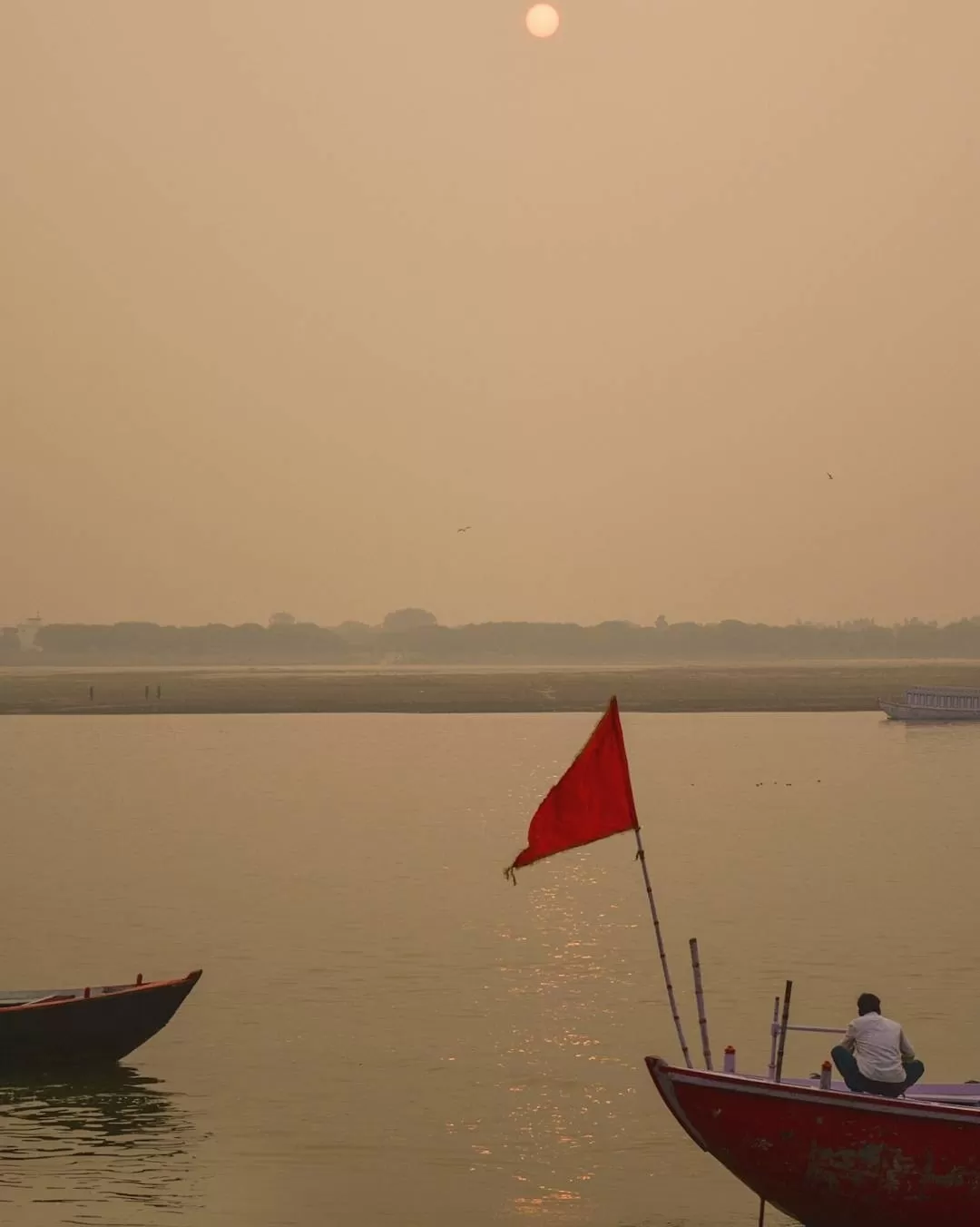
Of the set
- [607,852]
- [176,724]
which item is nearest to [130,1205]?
[607,852]

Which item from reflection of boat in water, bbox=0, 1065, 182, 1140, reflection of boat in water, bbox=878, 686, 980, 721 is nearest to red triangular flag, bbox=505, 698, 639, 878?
reflection of boat in water, bbox=0, 1065, 182, 1140

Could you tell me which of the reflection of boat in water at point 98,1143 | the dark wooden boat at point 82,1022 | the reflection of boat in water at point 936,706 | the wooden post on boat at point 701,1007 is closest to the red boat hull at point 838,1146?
the wooden post on boat at point 701,1007

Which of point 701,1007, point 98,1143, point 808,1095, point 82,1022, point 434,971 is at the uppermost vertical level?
point 701,1007

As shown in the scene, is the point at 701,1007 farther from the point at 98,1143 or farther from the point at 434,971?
the point at 434,971

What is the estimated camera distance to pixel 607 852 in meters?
64.1

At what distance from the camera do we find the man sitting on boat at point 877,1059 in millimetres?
19922

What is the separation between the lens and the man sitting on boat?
19.9 meters

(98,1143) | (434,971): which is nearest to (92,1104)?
(98,1143)

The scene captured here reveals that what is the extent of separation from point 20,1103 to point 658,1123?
921cm

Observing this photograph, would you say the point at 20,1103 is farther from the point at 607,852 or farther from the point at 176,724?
the point at 176,724

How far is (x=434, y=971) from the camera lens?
A: 38594 millimetres

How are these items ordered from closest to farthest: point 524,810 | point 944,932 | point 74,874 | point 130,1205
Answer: point 130,1205
point 944,932
point 74,874
point 524,810

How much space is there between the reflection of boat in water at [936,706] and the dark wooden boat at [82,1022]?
414ft

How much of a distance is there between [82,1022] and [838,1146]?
41.6 ft
